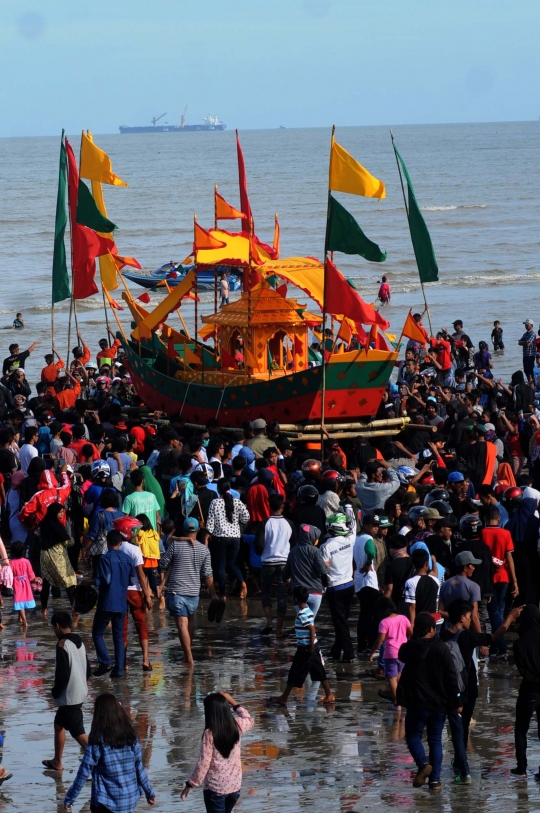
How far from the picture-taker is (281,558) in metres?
11.4

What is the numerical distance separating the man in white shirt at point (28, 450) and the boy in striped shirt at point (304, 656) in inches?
187

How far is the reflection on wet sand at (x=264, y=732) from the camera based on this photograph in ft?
25.8

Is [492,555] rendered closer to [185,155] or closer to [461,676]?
[461,676]

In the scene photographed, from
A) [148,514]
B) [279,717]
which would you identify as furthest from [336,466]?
[279,717]

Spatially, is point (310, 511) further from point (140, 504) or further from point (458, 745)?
point (458, 745)

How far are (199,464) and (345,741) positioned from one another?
4645 mm

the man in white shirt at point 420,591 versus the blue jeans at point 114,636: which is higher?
the man in white shirt at point 420,591

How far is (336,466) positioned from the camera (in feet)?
44.4

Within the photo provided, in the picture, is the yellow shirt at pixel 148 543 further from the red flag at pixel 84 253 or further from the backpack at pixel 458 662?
the red flag at pixel 84 253

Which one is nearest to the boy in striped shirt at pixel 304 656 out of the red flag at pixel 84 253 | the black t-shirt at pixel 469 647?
the black t-shirt at pixel 469 647

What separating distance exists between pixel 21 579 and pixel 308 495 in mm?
2518

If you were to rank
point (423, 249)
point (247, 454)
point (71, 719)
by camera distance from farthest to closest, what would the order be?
point (423, 249) → point (247, 454) → point (71, 719)

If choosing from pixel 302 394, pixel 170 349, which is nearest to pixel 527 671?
pixel 302 394

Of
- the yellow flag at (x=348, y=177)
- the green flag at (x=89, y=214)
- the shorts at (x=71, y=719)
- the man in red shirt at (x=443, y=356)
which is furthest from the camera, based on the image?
the man in red shirt at (x=443, y=356)
